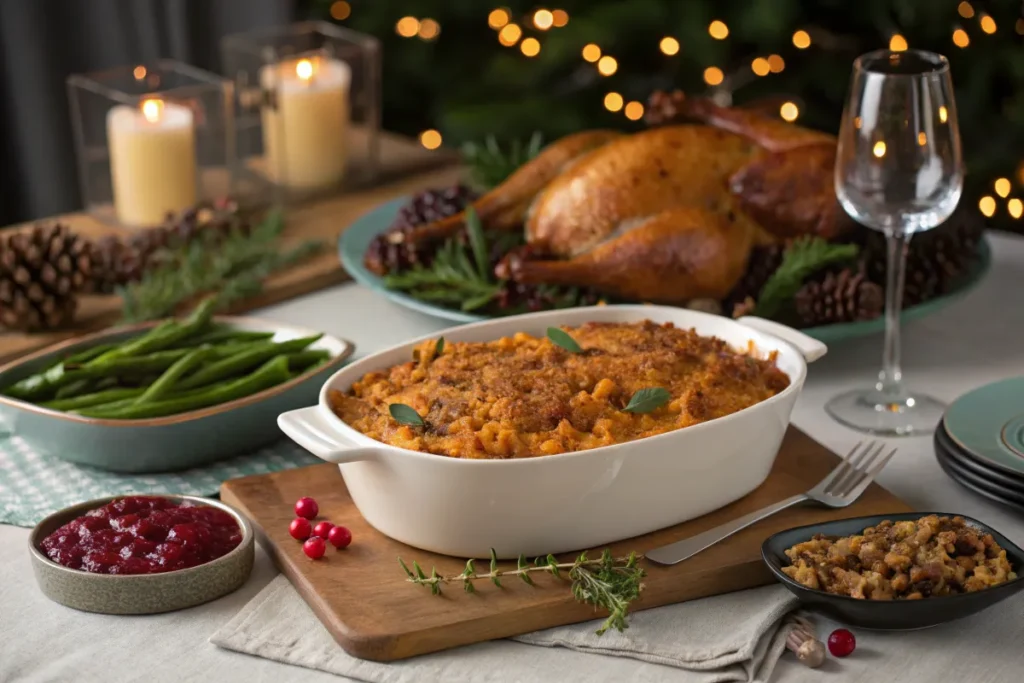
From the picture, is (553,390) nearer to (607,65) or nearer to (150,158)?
(150,158)

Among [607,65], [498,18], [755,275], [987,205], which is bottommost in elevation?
[987,205]

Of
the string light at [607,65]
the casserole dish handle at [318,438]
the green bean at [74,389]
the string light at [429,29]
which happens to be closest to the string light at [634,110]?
the string light at [607,65]

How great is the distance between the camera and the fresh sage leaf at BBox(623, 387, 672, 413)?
156 cm

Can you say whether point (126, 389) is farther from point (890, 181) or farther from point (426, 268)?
point (890, 181)

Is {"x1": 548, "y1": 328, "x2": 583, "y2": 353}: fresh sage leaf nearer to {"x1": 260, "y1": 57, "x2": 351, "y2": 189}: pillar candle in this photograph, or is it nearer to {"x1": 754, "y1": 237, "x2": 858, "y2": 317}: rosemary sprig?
{"x1": 754, "y1": 237, "x2": 858, "y2": 317}: rosemary sprig

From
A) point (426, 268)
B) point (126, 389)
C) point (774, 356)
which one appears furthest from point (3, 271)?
point (774, 356)

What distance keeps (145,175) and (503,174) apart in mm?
800

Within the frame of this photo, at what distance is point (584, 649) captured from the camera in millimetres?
1409

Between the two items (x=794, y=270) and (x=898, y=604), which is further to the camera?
(x=794, y=270)

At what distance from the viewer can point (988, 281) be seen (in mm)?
2564

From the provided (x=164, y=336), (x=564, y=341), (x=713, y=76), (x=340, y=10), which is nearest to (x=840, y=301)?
(x=564, y=341)

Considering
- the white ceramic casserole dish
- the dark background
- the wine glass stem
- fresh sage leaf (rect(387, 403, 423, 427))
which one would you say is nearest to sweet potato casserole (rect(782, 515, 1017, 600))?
the white ceramic casserole dish

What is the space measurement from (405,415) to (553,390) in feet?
0.63

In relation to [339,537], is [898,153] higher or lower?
higher
